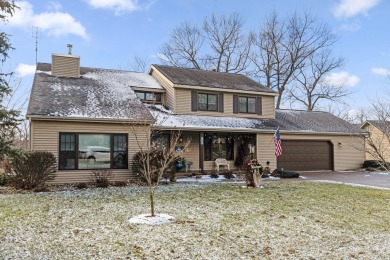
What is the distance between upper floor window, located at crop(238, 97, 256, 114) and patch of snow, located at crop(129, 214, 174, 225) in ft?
43.1

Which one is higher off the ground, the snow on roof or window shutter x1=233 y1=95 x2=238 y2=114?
window shutter x1=233 y1=95 x2=238 y2=114

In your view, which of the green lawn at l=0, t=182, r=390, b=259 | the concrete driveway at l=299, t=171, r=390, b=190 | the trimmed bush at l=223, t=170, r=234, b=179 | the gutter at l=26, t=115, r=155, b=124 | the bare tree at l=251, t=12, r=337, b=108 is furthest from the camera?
the bare tree at l=251, t=12, r=337, b=108

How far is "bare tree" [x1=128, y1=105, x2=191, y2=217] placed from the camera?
8123 mm

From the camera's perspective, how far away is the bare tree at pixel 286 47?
33594 millimetres

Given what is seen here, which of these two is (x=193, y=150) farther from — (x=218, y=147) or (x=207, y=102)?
(x=207, y=102)

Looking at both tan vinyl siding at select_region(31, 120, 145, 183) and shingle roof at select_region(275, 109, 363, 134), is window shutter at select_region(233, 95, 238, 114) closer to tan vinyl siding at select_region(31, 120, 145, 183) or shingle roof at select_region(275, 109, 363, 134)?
shingle roof at select_region(275, 109, 363, 134)

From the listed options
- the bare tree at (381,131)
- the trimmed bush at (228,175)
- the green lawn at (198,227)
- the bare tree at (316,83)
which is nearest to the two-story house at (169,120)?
the trimmed bush at (228,175)

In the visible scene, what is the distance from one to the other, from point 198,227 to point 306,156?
15850 millimetres

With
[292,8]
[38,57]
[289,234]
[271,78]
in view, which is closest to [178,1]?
[38,57]

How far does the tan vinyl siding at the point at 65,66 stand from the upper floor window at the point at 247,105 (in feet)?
30.2

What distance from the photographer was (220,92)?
19.5m

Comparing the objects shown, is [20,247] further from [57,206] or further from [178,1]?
[178,1]

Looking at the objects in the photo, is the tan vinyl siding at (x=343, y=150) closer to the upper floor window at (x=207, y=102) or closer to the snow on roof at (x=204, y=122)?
the snow on roof at (x=204, y=122)

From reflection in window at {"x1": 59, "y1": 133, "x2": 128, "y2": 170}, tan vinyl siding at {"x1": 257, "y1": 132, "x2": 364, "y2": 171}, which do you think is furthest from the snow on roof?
reflection in window at {"x1": 59, "y1": 133, "x2": 128, "y2": 170}
